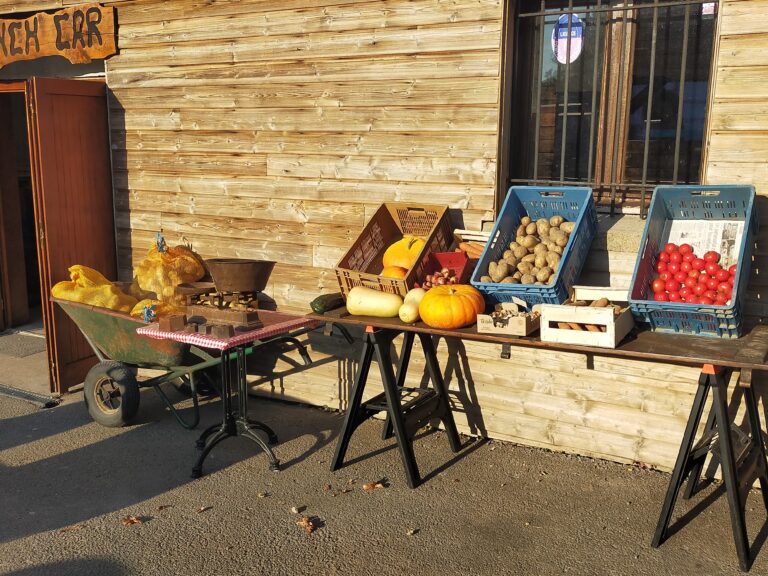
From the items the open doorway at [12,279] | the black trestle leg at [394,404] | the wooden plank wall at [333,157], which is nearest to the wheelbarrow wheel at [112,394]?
the wooden plank wall at [333,157]

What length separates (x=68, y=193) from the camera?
25.1 feet

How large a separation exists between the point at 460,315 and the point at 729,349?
4.96 feet

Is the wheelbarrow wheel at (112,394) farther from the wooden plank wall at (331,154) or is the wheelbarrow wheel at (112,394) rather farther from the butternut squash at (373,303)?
the butternut squash at (373,303)

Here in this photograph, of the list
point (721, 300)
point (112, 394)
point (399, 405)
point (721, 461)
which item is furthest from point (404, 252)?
point (112, 394)

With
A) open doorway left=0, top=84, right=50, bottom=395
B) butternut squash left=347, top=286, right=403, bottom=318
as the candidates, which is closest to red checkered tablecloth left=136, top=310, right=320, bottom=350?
butternut squash left=347, top=286, right=403, bottom=318

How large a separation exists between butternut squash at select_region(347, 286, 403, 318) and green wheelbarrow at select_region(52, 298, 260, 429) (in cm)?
141

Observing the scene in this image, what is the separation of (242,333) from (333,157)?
1.82m

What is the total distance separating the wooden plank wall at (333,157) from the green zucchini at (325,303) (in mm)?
1109

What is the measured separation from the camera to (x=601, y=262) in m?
5.77

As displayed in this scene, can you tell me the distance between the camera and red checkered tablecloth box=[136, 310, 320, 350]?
5508 millimetres

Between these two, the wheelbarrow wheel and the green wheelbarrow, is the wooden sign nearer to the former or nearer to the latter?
the green wheelbarrow

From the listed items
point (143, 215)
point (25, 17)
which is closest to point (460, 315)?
point (143, 215)

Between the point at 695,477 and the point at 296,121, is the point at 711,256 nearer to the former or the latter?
the point at 695,477

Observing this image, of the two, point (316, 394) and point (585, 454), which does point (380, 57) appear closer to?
point (316, 394)
